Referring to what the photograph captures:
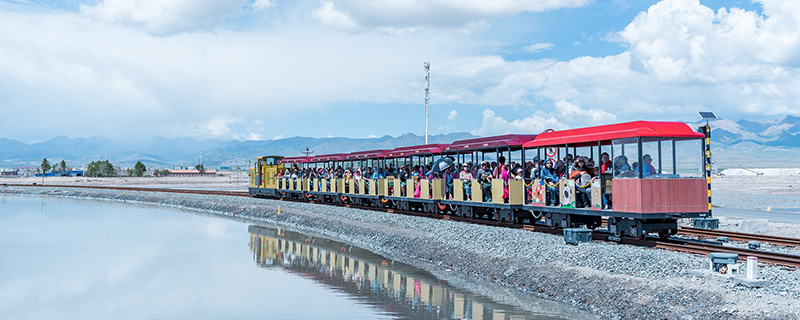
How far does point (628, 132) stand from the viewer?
57.3 ft

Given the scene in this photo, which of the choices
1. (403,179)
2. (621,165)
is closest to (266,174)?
(403,179)

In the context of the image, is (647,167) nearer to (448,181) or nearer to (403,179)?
(448,181)

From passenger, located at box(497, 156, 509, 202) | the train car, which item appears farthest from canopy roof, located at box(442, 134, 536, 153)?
the train car

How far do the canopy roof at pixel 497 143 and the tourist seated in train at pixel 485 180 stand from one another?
67 centimetres

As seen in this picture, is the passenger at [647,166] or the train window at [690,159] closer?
the passenger at [647,166]

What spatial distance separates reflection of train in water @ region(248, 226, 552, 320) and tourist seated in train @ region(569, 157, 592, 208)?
4.44 meters

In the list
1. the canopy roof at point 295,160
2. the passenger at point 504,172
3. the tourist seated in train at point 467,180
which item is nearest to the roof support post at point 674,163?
the passenger at point 504,172

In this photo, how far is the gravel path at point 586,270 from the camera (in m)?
11.4

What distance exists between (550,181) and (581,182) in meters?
1.71

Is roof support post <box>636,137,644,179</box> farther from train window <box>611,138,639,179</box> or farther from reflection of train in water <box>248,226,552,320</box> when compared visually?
reflection of train in water <box>248,226,552,320</box>

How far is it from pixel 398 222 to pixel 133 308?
1339 centimetres

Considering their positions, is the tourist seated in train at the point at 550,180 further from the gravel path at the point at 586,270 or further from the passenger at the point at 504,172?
the passenger at the point at 504,172

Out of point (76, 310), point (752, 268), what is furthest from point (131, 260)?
point (752, 268)

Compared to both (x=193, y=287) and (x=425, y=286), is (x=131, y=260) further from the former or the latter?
(x=425, y=286)
